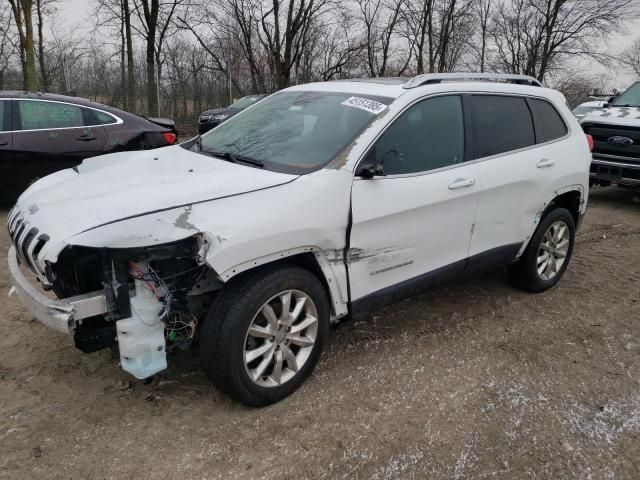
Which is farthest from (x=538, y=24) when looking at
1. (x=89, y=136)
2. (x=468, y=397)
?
(x=468, y=397)

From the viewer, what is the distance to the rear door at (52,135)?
6426 millimetres

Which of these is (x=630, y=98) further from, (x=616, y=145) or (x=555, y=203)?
(x=555, y=203)

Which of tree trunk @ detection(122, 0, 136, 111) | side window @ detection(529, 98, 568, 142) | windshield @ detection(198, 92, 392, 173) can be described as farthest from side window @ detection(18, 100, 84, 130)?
tree trunk @ detection(122, 0, 136, 111)

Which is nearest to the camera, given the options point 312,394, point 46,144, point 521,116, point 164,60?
point 312,394

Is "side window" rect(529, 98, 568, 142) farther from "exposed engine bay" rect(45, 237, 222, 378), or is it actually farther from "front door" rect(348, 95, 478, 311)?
"exposed engine bay" rect(45, 237, 222, 378)

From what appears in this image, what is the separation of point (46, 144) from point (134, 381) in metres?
4.62

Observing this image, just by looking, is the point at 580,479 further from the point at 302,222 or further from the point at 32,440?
the point at 32,440

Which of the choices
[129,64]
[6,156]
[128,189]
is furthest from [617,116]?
[129,64]

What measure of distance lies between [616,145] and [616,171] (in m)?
0.39

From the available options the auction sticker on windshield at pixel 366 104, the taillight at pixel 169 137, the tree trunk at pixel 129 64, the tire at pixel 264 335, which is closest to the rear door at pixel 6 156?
the taillight at pixel 169 137

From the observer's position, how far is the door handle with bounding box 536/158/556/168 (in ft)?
13.5

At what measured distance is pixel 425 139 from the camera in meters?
3.39

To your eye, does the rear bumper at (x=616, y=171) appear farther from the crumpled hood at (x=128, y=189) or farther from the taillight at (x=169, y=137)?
the crumpled hood at (x=128, y=189)

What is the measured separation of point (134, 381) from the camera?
10.3 ft
